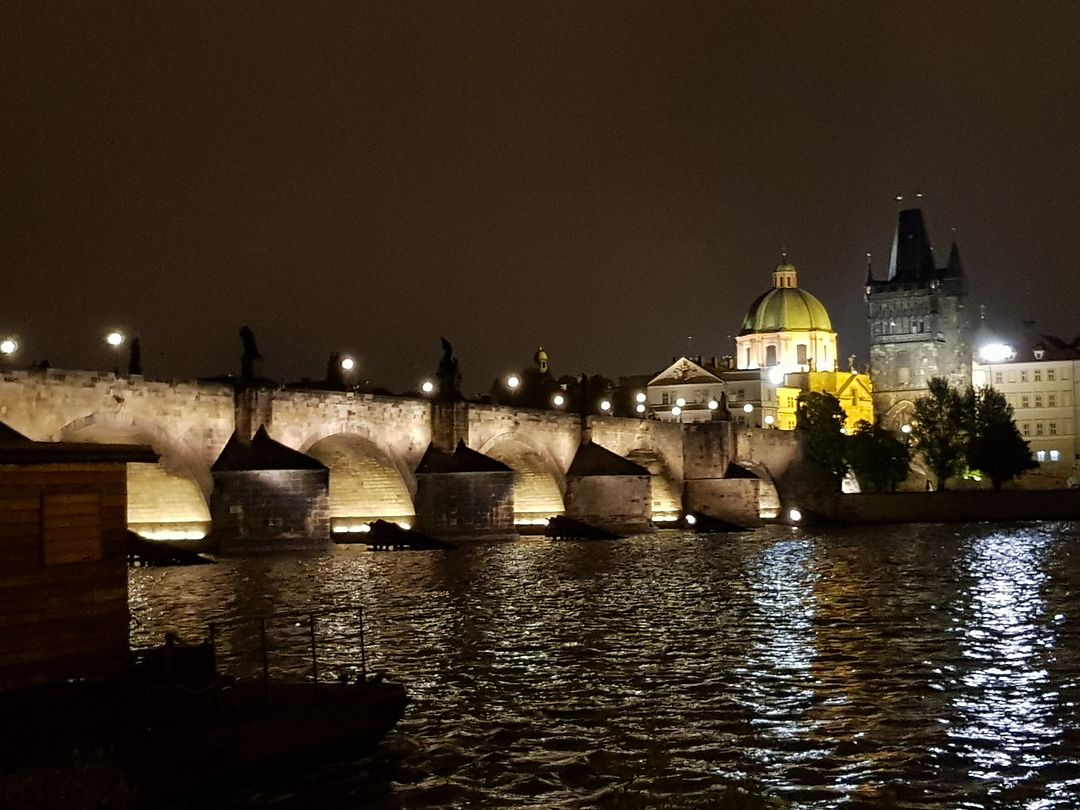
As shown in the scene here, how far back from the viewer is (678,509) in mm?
76125

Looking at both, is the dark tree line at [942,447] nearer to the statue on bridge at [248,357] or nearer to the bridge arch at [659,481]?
the bridge arch at [659,481]

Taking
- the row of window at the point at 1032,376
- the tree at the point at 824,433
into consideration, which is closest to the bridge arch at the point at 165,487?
the tree at the point at 824,433

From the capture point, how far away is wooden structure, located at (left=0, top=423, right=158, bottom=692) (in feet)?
42.2

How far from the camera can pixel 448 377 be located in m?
57.1

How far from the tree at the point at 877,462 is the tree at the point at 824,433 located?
1.15 metres

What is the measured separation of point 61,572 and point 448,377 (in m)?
43.9

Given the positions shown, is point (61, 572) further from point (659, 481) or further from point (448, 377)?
point (659, 481)

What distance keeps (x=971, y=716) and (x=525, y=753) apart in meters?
5.65

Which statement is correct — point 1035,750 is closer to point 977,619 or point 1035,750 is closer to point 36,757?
point 36,757

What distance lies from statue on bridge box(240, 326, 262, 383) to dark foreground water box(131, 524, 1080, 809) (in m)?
9.03

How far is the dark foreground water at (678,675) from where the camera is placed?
13219 mm

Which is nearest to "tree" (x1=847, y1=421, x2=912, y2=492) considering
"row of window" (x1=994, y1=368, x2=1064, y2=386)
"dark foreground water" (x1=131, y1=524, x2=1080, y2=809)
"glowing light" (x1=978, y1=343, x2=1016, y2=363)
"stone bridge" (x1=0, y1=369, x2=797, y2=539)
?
"stone bridge" (x1=0, y1=369, x2=797, y2=539)

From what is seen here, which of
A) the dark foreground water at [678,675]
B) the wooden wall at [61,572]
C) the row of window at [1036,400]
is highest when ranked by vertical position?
the row of window at [1036,400]

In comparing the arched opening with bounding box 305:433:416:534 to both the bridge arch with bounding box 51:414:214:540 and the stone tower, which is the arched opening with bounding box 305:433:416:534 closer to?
the bridge arch with bounding box 51:414:214:540
